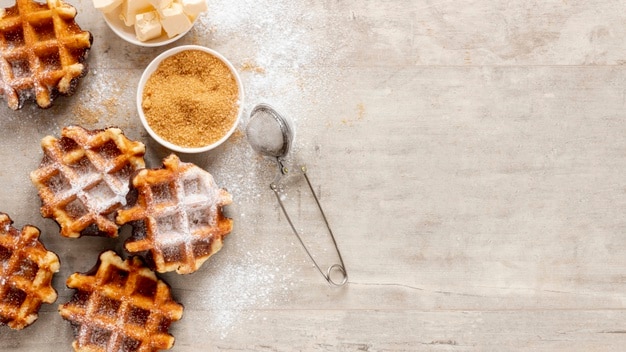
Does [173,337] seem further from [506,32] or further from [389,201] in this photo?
[506,32]

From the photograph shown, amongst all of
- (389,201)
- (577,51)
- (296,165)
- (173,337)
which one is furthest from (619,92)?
(173,337)

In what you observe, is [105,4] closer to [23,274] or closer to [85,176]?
[85,176]

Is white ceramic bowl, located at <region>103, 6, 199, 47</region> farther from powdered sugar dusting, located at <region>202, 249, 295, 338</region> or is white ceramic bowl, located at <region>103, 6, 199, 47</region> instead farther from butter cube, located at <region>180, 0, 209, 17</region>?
powdered sugar dusting, located at <region>202, 249, 295, 338</region>

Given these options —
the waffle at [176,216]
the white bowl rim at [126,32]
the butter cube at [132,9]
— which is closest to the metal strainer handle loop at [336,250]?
the waffle at [176,216]

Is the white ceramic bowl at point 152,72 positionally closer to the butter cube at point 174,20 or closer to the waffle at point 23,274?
the butter cube at point 174,20

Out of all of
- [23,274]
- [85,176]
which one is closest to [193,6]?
[85,176]

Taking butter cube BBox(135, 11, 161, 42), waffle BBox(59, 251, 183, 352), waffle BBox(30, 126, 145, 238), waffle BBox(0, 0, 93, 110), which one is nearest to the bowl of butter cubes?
butter cube BBox(135, 11, 161, 42)
